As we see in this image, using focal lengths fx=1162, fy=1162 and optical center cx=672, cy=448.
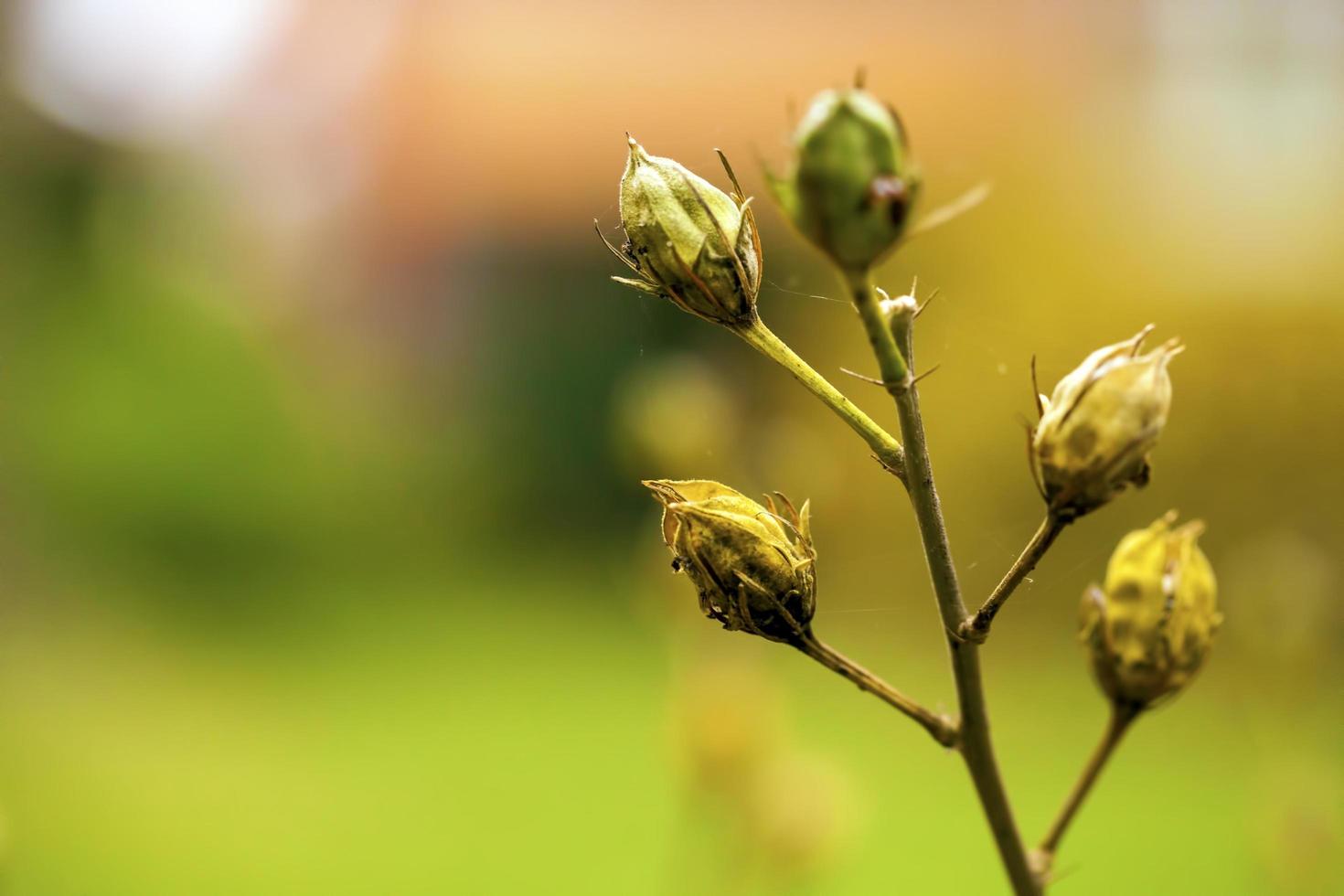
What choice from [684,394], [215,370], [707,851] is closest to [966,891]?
[707,851]

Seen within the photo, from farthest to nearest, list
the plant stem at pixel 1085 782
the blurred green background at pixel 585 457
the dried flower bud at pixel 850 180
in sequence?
1. the blurred green background at pixel 585 457
2. the plant stem at pixel 1085 782
3. the dried flower bud at pixel 850 180

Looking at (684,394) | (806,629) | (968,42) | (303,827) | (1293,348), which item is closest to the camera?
(806,629)

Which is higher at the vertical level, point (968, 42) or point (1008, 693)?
point (968, 42)

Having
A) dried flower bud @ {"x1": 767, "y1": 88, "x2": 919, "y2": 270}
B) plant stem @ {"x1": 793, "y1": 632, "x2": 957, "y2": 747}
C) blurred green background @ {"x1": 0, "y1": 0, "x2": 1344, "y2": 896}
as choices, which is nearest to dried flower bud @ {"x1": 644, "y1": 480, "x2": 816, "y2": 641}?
plant stem @ {"x1": 793, "y1": 632, "x2": 957, "y2": 747}

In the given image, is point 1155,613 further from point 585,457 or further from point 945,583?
point 585,457

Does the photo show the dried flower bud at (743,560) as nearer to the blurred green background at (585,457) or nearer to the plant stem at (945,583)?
the plant stem at (945,583)

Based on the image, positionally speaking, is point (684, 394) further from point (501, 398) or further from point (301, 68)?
point (301, 68)

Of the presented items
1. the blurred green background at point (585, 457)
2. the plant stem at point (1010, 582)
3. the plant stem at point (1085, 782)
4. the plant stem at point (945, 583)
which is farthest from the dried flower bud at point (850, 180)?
the blurred green background at point (585, 457)
